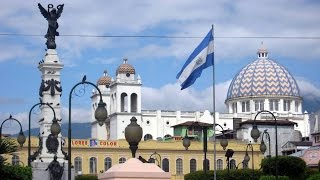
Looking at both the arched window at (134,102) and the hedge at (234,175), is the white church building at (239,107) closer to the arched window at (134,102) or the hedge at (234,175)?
the arched window at (134,102)

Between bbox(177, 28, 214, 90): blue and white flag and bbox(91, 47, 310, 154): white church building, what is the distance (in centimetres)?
5968

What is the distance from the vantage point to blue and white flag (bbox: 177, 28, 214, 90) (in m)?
26.9

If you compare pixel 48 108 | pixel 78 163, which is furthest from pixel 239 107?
pixel 48 108

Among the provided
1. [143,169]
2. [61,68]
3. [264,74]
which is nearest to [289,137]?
[264,74]

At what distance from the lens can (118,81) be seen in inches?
3789

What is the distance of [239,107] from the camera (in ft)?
382

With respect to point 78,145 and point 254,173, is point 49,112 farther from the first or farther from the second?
point 78,145

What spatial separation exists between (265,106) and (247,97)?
365 cm

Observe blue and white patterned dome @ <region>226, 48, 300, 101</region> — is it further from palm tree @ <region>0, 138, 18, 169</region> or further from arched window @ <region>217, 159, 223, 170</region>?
palm tree @ <region>0, 138, 18, 169</region>

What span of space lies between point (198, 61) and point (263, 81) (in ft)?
296

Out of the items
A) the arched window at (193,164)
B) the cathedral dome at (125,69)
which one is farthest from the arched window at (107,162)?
the cathedral dome at (125,69)

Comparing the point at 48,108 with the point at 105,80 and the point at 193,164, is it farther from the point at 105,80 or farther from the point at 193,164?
the point at 105,80

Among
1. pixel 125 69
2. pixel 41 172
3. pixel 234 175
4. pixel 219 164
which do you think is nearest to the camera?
pixel 41 172

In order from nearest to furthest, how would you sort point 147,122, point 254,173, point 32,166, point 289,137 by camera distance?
1. point 32,166
2. point 254,173
3. point 289,137
4. point 147,122
